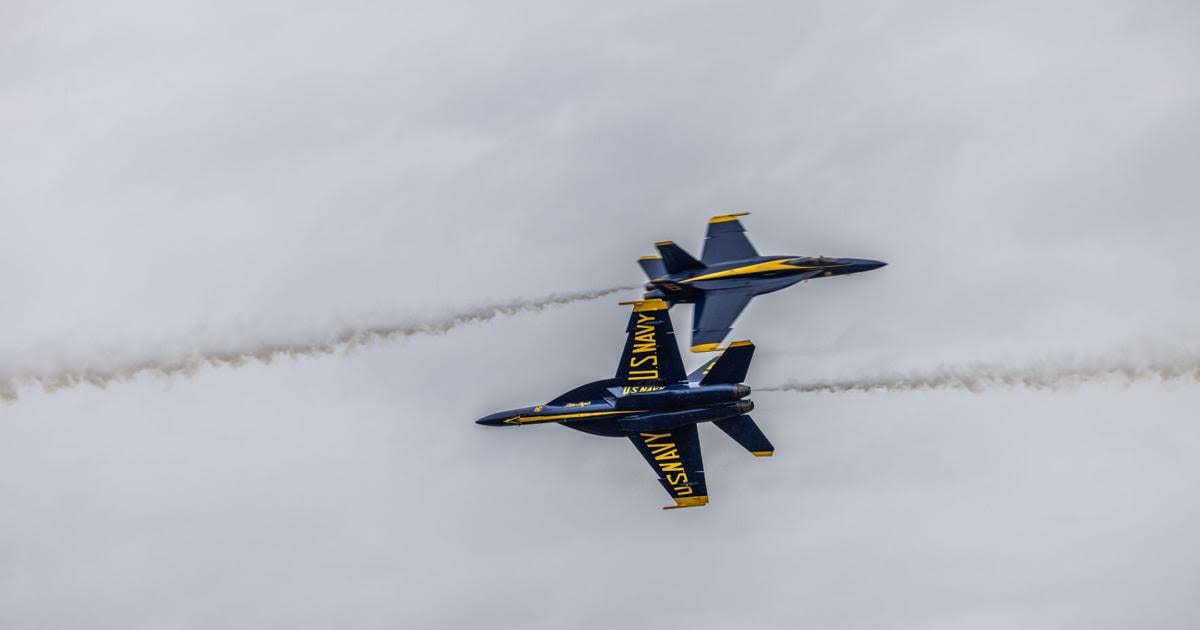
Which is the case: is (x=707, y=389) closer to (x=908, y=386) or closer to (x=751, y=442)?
(x=751, y=442)

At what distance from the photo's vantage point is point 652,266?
89125mm

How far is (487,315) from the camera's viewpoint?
88.8 m

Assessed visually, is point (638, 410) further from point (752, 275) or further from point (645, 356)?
point (752, 275)

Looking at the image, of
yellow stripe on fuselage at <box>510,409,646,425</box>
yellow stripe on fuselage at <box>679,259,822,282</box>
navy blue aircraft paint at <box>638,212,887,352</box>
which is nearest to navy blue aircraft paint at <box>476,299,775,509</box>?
yellow stripe on fuselage at <box>510,409,646,425</box>

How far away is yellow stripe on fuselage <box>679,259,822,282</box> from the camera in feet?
288

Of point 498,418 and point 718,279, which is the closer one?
point 498,418

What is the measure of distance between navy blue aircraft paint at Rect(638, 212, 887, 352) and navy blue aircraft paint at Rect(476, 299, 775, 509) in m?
5.37

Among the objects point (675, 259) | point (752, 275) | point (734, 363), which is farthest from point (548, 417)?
point (752, 275)

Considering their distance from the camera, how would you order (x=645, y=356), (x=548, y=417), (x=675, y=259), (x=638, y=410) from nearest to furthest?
1. (x=638, y=410)
2. (x=645, y=356)
3. (x=548, y=417)
4. (x=675, y=259)

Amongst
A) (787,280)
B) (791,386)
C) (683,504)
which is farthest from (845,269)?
(683,504)

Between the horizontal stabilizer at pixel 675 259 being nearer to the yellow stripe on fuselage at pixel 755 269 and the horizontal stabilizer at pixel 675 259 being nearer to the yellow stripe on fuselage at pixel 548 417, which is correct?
the yellow stripe on fuselage at pixel 755 269

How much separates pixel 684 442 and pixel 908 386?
32.8 ft

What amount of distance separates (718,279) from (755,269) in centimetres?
177

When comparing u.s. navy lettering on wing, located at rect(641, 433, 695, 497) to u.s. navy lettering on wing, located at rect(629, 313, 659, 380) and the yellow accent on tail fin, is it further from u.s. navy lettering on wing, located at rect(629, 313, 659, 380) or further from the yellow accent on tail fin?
the yellow accent on tail fin
